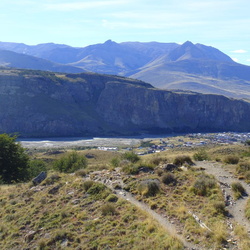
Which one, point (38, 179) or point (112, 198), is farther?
point (38, 179)

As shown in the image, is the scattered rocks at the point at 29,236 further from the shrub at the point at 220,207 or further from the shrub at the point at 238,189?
the shrub at the point at 238,189

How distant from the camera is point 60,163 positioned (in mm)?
38375

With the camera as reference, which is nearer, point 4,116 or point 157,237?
point 157,237

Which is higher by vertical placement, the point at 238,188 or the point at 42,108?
the point at 238,188

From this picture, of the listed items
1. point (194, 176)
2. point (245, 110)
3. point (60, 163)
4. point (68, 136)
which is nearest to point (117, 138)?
point (68, 136)

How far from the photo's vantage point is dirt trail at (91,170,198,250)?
11.8m

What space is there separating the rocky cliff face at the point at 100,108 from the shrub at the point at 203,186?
467ft

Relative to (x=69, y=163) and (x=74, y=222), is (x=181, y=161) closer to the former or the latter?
(x=74, y=222)

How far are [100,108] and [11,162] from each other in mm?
151920

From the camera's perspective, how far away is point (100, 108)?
18425cm

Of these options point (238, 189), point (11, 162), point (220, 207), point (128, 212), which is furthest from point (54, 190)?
point (11, 162)

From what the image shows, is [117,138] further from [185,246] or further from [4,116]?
[185,246]

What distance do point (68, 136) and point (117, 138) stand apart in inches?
1040

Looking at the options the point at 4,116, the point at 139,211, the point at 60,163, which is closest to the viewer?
the point at 139,211
